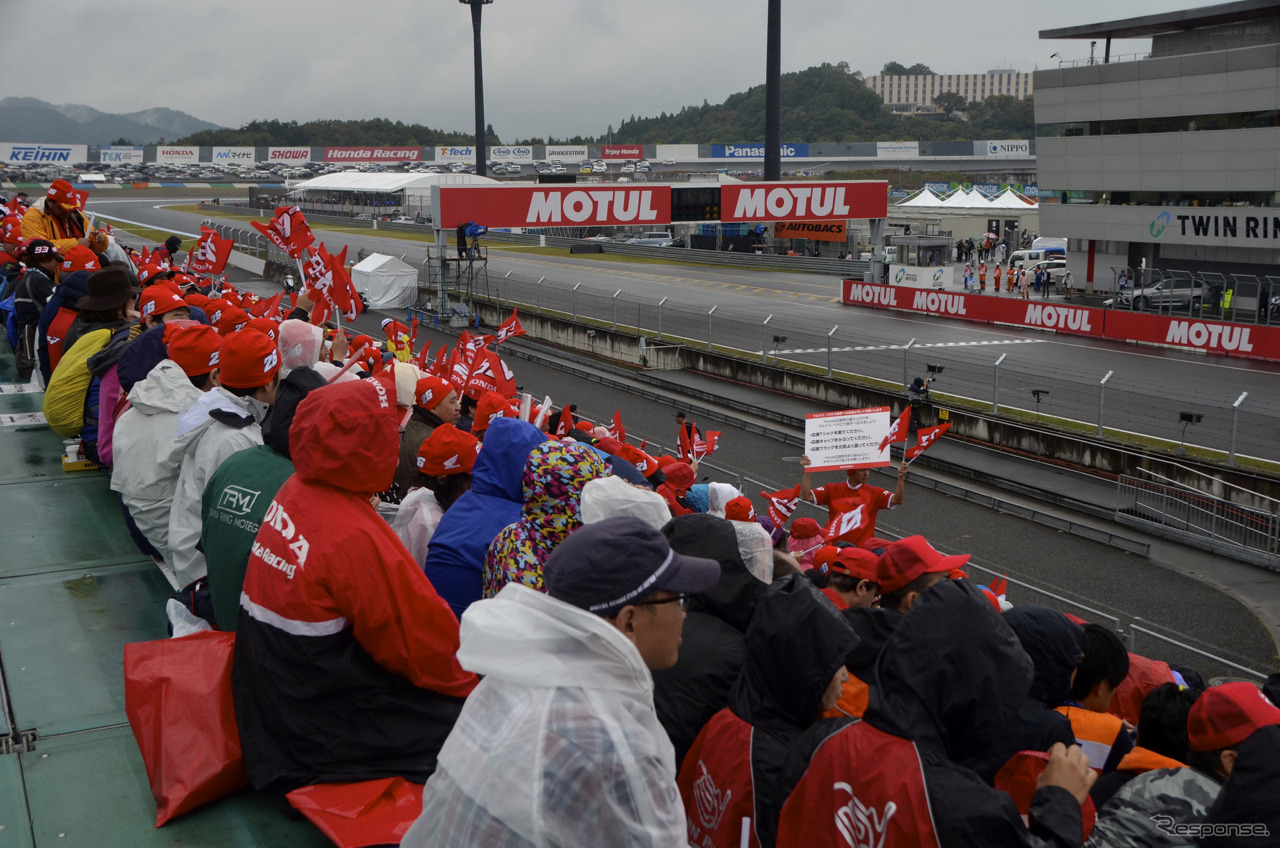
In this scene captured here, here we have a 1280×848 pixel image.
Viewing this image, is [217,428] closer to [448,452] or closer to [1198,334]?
[448,452]

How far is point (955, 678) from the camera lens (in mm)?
2484

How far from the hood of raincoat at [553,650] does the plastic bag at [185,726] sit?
1.48 m

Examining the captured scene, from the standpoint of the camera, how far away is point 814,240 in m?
53.3

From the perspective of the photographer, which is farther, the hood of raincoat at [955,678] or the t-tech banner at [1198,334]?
the t-tech banner at [1198,334]

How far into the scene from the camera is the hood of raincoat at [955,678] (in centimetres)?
249

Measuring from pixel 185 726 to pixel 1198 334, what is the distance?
95.8ft

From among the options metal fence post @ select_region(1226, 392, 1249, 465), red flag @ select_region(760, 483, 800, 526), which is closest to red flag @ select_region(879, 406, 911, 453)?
red flag @ select_region(760, 483, 800, 526)

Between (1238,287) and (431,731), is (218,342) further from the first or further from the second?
(1238,287)

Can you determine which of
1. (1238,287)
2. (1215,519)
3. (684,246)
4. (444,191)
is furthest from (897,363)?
(684,246)

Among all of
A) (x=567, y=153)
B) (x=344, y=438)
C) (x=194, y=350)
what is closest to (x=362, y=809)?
(x=344, y=438)

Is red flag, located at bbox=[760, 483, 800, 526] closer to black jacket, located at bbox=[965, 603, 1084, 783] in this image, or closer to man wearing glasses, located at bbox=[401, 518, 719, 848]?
black jacket, located at bbox=[965, 603, 1084, 783]

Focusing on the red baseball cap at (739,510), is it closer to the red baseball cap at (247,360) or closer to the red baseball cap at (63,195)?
the red baseball cap at (247,360)

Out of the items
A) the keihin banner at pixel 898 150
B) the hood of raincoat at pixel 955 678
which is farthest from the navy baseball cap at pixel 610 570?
the keihin banner at pixel 898 150

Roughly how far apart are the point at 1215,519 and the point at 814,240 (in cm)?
3958
